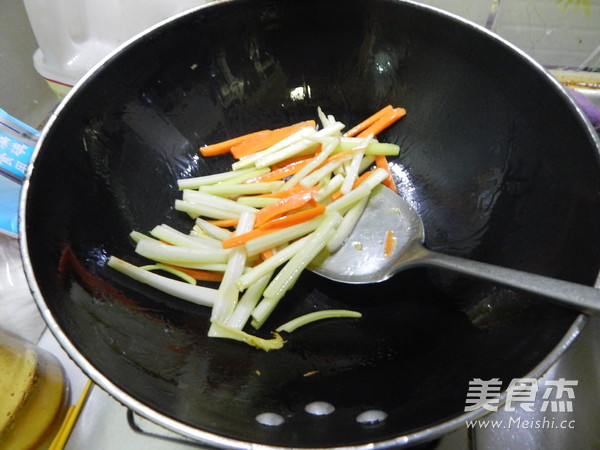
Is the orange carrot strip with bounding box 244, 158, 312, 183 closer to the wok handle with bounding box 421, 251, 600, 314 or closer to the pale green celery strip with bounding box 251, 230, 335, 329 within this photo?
the pale green celery strip with bounding box 251, 230, 335, 329

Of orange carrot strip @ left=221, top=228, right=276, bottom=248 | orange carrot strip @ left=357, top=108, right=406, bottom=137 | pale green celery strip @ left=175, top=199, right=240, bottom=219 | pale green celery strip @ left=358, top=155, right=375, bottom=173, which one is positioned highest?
orange carrot strip @ left=357, top=108, right=406, bottom=137

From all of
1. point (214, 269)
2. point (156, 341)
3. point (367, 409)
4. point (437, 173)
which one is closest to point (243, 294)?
point (214, 269)

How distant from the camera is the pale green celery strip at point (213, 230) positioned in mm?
1022

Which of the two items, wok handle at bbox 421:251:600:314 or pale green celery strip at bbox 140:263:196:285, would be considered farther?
pale green celery strip at bbox 140:263:196:285

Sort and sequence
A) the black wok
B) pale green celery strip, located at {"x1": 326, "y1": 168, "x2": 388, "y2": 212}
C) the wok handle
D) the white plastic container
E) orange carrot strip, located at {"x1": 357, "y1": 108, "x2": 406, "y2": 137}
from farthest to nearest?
the white plastic container
orange carrot strip, located at {"x1": 357, "y1": 108, "x2": 406, "y2": 137}
pale green celery strip, located at {"x1": 326, "y1": 168, "x2": 388, "y2": 212}
the black wok
the wok handle

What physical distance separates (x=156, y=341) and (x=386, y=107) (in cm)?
79

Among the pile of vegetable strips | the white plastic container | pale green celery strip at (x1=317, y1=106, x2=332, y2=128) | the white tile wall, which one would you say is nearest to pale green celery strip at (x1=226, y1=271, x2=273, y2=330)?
the pile of vegetable strips

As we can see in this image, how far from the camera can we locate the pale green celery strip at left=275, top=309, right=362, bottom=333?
91 cm

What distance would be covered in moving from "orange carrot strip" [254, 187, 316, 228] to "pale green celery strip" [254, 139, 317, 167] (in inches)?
5.8

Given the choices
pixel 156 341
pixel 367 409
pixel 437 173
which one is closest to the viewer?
pixel 367 409

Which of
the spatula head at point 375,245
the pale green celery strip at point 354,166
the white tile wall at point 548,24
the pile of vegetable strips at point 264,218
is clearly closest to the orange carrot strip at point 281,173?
the pile of vegetable strips at point 264,218

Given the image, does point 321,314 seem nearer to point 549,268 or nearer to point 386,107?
point 549,268

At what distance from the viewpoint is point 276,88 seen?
3.81 ft

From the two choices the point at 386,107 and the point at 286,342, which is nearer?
the point at 286,342
